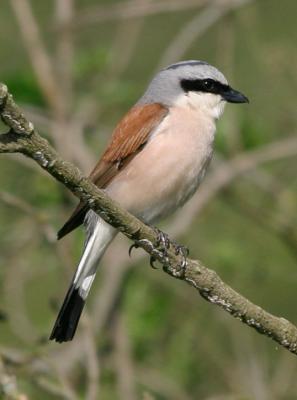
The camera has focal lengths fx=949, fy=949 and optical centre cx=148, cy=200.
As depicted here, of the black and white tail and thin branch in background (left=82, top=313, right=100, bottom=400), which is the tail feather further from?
thin branch in background (left=82, top=313, right=100, bottom=400)

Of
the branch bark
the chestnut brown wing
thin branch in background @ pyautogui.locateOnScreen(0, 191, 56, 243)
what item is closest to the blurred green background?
thin branch in background @ pyautogui.locateOnScreen(0, 191, 56, 243)

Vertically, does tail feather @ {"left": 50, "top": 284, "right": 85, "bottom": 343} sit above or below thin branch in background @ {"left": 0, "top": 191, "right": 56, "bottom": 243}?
below

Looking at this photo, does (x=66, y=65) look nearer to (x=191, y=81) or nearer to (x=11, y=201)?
(x=191, y=81)

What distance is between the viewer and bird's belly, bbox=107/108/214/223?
13.0 feet

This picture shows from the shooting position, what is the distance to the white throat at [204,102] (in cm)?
428

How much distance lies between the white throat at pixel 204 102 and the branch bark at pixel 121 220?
1.18 metres

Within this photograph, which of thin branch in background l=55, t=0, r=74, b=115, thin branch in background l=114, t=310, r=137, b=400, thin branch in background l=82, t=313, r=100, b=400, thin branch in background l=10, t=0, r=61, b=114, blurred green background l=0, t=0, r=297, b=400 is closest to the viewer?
thin branch in background l=82, t=313, r=100, b=400

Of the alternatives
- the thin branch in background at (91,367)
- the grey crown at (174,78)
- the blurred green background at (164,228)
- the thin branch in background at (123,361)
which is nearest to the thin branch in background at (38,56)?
the blurred green background at (164,228)

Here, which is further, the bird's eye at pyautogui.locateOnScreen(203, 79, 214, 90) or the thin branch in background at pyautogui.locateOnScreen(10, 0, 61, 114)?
the thin branch in background at pyautogui.locateOnScreen(10, 0, 61, 114)

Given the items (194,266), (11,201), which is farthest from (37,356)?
(194,266)

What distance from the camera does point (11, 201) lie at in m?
3.71

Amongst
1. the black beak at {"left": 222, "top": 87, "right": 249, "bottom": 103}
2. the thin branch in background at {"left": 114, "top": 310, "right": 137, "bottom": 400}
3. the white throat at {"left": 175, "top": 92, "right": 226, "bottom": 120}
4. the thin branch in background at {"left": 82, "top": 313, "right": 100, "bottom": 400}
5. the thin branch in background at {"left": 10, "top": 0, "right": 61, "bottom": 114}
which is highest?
the black beak at {"left": 222, "top": 87, "right": 249, "bottom": 103}

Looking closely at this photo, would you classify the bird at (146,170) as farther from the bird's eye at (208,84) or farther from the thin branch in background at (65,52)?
the thin branch in background at (65,52)

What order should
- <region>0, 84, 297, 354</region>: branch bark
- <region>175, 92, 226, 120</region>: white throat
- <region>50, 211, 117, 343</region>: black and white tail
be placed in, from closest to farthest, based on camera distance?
<region>0, 84, 297, 354</region>: branch bark, <region>50, 211, 117, 343</region>: black and white tail, <region>175, 92, 226, 120</region>: white throat
